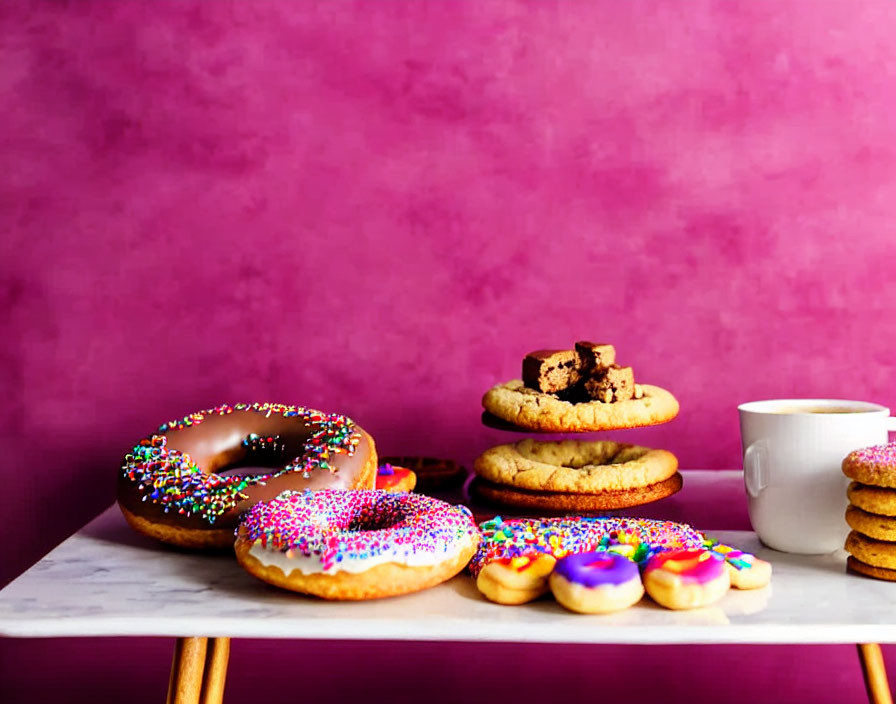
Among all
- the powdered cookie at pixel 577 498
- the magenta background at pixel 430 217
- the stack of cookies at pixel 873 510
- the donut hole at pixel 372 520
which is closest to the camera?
the stack of cookies at pixel 873 510

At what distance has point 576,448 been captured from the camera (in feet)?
4.82

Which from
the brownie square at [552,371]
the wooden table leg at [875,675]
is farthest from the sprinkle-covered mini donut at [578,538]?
the wooden table leg at [875,675]

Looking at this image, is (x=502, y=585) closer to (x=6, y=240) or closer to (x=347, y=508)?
(x=347, y=508)

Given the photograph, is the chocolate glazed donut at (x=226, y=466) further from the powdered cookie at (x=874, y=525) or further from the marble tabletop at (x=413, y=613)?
the powdered cookie at (x=874, y=525)

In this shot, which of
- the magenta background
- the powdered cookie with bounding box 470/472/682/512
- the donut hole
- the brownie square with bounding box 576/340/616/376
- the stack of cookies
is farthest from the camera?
the magenta background

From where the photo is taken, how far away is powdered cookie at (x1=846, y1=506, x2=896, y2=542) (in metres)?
1.00

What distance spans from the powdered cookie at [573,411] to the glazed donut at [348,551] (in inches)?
10.4

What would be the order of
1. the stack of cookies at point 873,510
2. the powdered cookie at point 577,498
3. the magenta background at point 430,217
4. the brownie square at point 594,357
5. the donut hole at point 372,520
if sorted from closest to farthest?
the stack of cookies at point 873,510 < the donut hole at point 372,520 < the powdered cookie at point 577,498 < the brownie square at point 594,357 < the magenta background at point 430,217

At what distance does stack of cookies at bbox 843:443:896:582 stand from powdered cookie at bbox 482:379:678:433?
314 mm

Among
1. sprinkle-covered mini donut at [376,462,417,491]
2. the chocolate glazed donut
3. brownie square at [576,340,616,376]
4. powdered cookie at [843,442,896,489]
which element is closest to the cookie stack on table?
brownie square at [576,340,616,376]

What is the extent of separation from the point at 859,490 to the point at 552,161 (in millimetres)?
866

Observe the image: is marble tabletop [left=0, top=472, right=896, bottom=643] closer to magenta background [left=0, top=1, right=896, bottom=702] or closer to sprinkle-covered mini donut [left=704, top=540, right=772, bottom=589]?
sprinkle-covered mini donut [left=704, top=540, right=772, bottom=589]

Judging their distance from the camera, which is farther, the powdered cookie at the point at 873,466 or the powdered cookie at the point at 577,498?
the powdered cookie at the point at 577,498

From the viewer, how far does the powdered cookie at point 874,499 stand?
3.25 feet
